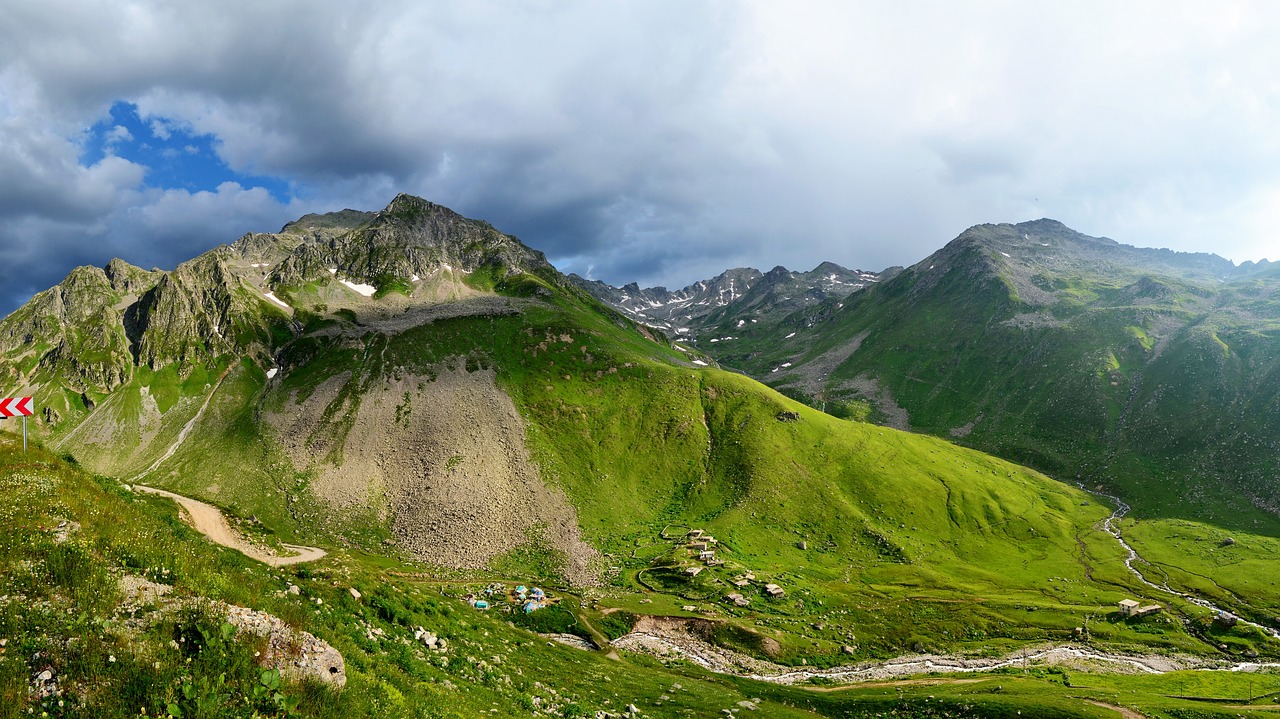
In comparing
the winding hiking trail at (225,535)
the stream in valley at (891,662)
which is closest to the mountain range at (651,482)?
the stream in valley at (891,662)

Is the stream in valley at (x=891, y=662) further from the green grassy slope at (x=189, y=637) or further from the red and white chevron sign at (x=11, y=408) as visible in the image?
the red and white chevron sign at (x=11, y=408)

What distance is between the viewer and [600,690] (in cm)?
3347

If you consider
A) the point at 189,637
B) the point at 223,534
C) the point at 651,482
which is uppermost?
the point at 189,637

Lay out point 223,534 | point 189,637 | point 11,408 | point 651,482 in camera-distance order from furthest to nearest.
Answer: point 651,482, point 223,534, point 11,408, point 189,637

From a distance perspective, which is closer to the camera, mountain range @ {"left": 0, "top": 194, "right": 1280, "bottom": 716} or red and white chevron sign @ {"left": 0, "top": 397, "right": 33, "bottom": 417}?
red and white chevron sign @ {"left": 0, "top": 397, "right": 33, "bottom": 417}

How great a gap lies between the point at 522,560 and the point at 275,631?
84435 mm

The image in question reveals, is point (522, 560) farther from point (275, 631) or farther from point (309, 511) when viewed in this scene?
point (275, 631)

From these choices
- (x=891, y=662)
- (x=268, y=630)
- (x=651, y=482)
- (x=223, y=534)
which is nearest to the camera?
(x=268, y=630)

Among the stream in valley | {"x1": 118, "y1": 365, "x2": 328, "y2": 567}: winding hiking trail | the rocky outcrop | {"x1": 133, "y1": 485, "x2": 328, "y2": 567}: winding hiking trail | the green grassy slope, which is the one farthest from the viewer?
the stream in valley

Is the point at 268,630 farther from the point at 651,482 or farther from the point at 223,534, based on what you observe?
the point at 651,482

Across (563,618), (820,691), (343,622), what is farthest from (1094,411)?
(343,622)

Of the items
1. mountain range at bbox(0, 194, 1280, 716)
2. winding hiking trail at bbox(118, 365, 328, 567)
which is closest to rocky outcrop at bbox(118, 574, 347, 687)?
mountain range at bbox(0, 194, 1280, 716)

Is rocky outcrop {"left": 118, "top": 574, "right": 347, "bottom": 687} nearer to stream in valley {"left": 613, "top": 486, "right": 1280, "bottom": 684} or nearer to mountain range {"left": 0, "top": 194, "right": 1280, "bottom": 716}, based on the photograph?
mountain range {"left": 0, "top": 194, "right": 1280, "bottom": 716}

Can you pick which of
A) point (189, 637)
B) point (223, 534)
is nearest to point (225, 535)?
point (223, 534)
